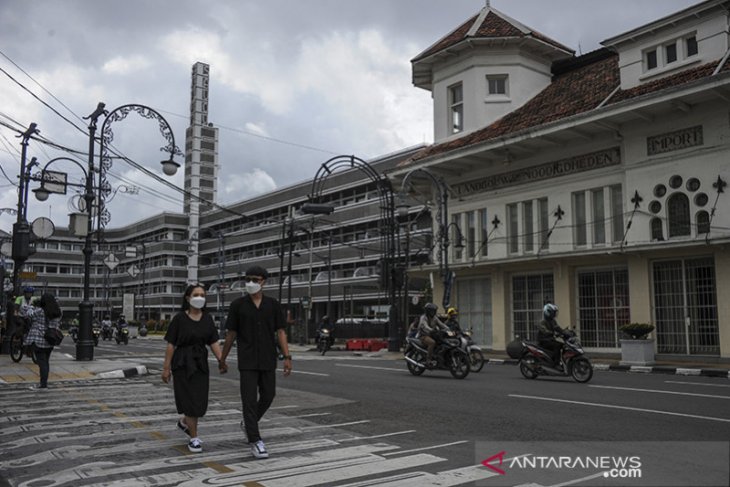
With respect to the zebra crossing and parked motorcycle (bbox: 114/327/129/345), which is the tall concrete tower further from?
the zebra crossing

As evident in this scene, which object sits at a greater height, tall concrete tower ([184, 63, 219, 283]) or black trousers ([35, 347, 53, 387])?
tall concrete tower ([184, 63, 219, 283])

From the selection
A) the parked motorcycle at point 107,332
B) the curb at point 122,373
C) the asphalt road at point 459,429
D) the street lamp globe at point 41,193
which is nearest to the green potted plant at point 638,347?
the asphalt road at point 459,429

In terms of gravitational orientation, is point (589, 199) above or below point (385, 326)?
above

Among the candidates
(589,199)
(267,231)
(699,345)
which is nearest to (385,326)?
(589,199)

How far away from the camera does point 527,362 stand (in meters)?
15.6

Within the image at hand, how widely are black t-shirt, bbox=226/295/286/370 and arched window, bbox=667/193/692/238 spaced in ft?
57.0

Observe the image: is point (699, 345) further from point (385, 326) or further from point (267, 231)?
point (267, 231)

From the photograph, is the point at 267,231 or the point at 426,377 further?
the point at 267,231

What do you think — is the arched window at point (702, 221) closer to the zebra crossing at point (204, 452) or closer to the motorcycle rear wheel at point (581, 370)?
the motorcycle rear wheel at point (581, 370)

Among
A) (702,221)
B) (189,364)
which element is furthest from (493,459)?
(702,221)

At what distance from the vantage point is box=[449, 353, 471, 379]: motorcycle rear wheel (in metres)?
15.5

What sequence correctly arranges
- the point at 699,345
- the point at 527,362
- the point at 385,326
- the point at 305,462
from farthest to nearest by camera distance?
1. the point at 385,326
2. the point at 699,345
3. the point at 527,362
4. the point at 305,462

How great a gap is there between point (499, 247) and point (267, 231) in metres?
60.5

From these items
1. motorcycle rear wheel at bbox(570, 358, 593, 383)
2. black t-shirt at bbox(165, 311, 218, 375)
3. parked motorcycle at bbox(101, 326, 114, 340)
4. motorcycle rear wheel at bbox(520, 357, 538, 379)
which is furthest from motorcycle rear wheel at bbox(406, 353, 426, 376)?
parked motorcycle at bbox(101, 326, 114, 340)
